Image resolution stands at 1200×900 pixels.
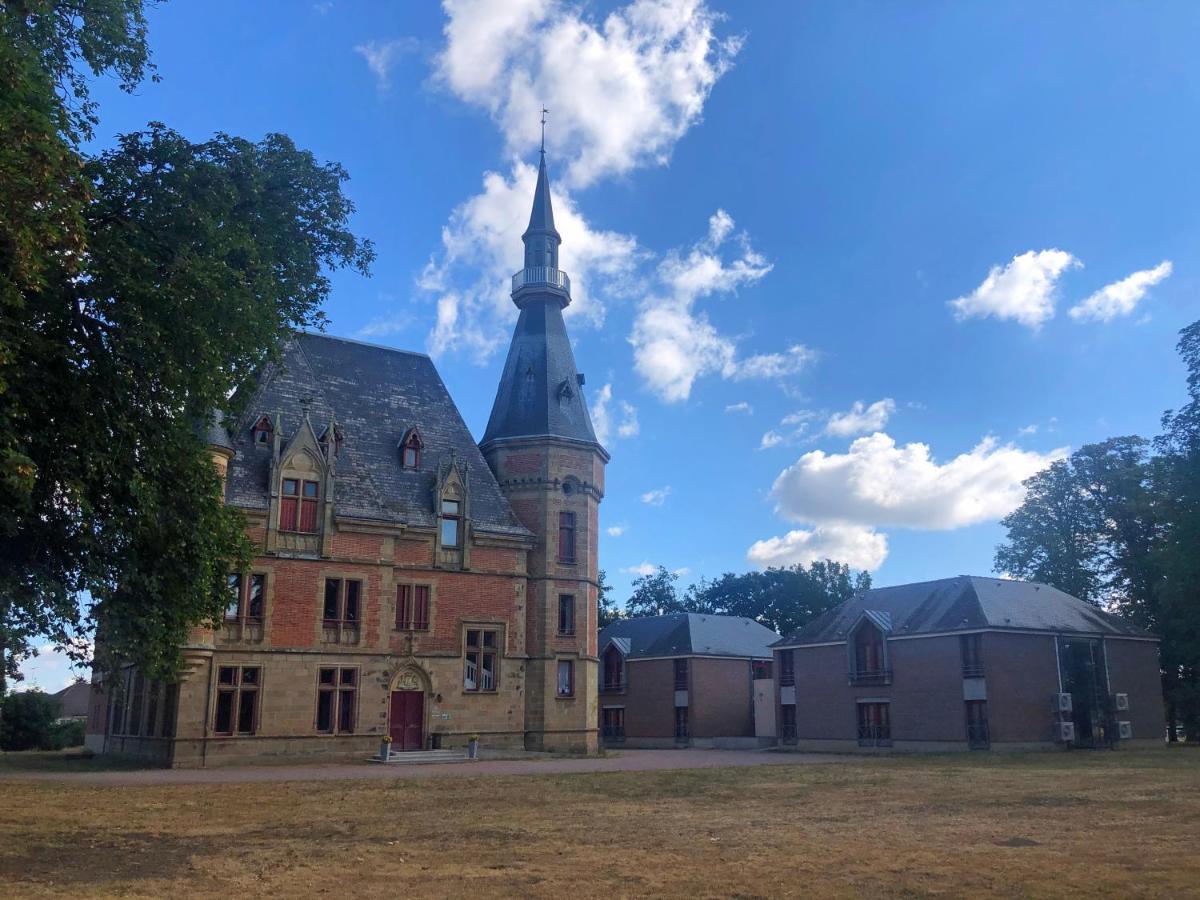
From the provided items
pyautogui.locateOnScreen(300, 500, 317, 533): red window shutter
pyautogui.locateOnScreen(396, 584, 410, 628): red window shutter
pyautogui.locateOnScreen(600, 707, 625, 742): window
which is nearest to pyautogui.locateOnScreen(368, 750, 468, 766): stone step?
pyautogui.locateOnScreen(396, 584, 410, 628): red window shutter

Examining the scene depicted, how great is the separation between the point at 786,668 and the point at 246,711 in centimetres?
2715

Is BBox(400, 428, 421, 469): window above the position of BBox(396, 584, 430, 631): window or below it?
above

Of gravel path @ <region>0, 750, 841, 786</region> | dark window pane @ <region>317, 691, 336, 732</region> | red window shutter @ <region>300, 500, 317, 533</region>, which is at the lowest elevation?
gravel path @ <region>0, 750, 841, 786</region>

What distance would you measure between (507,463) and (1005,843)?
30.0 m

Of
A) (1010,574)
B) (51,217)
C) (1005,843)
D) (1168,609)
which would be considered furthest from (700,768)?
(1010,574)

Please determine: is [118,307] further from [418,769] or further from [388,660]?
[388,660]

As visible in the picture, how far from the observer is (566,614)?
4091 cm

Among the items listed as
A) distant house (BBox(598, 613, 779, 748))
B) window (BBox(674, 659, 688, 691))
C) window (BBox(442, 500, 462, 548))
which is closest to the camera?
window (BBox(442, 500, 462, 548))

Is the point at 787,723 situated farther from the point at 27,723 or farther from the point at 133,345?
the point at 133,345

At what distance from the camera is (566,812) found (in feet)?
61.2

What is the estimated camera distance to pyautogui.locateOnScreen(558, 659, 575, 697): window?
40.0 meters

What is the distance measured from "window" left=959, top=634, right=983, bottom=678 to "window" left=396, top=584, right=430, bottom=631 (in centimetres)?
2200

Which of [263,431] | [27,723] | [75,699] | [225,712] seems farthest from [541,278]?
[75,699]

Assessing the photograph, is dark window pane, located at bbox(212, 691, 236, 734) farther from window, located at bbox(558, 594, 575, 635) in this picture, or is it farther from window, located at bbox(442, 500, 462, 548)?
window, located at bbox(558, 594, 575, 635)
